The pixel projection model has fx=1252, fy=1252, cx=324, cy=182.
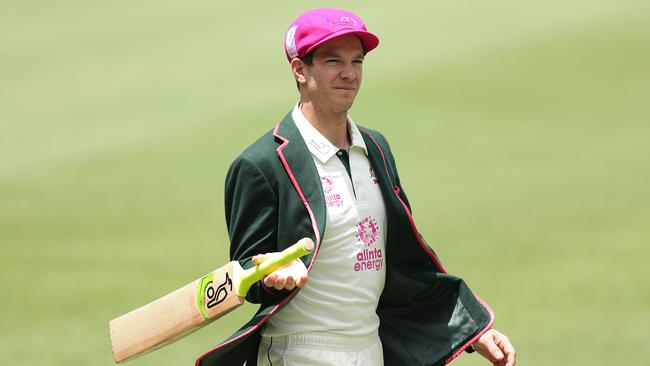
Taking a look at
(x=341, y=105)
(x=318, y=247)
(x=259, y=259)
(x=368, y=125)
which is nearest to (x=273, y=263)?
(x=259, y=259)

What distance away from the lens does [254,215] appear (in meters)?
4.22

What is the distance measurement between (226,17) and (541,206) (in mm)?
7415

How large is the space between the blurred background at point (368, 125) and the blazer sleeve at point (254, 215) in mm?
4502

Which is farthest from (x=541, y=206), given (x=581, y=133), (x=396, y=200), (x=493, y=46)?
(x=396, y=200)

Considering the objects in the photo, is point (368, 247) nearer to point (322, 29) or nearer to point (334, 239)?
point (334, 239)

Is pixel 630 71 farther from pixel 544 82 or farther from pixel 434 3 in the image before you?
pixel 434 3

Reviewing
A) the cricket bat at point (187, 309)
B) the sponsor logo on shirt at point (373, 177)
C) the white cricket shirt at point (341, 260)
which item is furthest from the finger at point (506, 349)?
the cricket bat at point (187, 309)

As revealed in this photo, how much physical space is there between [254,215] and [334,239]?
29 cm

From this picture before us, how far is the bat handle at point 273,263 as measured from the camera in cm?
382

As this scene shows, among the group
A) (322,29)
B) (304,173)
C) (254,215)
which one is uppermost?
(322,29)

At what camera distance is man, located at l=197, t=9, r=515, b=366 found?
4.21m

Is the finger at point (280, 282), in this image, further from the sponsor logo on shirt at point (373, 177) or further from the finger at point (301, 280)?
the sponsor logo on shirt at point (373, 177)

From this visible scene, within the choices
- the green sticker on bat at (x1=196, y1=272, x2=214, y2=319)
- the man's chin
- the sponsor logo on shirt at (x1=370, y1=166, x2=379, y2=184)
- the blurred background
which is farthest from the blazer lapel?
the blurred background

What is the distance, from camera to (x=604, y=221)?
39.2 feet
